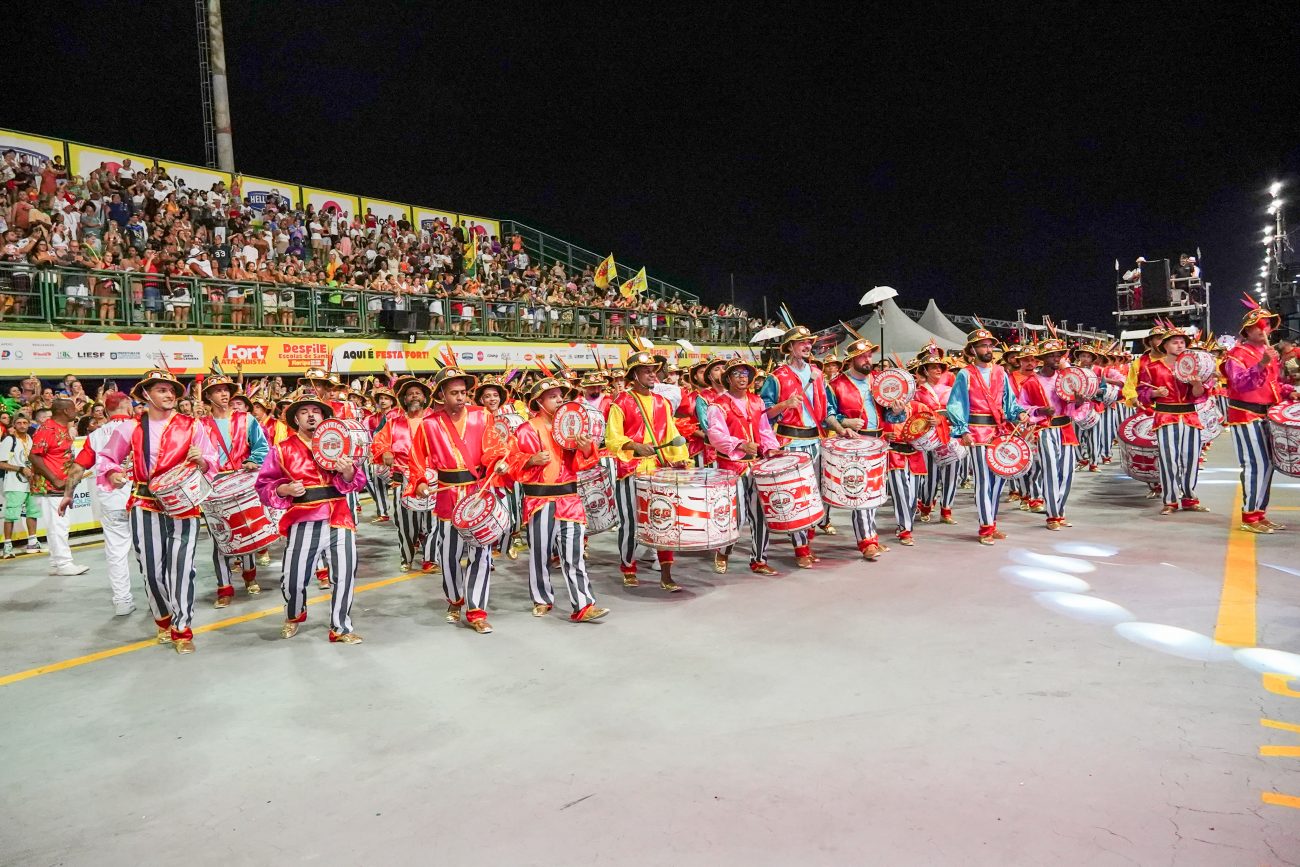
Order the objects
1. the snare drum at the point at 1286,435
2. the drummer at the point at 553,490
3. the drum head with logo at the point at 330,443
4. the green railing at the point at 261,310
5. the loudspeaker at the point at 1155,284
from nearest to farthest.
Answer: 1. the drum head with logo at the point at 330,443
2. the drummer at the point at 553,490
3. the snare drum at the point at 1286,435
4. the green railing at the point at 261,310
5. the loudspeaker at the point at 1155,284

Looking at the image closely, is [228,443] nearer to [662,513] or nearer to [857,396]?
[662,513]

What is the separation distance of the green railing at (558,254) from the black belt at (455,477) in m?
18.6

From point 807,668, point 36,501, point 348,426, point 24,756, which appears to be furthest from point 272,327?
point 807,668

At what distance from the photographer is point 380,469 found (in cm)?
916

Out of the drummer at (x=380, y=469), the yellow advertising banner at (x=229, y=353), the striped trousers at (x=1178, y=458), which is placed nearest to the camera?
the striped trousers at (x=1178, y=458)

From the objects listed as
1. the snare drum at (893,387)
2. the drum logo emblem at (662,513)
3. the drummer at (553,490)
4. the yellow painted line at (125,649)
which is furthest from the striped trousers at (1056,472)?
the yellow painted line at (125,649)

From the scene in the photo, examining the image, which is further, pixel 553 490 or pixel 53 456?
pixel 53 456

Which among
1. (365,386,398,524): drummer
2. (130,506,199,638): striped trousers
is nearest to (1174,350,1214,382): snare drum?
(365,386,398,524): drummer

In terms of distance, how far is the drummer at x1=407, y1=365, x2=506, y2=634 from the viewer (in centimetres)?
568

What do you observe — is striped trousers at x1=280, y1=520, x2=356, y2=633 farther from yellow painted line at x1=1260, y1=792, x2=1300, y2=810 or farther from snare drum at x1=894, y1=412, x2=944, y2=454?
snare drum at x1=894, y1=412, x2=944, y2=454

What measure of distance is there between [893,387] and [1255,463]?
353cm

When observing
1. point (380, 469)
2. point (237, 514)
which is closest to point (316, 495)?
point (237, 514)

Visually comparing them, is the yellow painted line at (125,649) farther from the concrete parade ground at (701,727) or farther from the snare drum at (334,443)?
the snare drum at (334,443)

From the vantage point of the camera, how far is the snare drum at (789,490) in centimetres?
671
